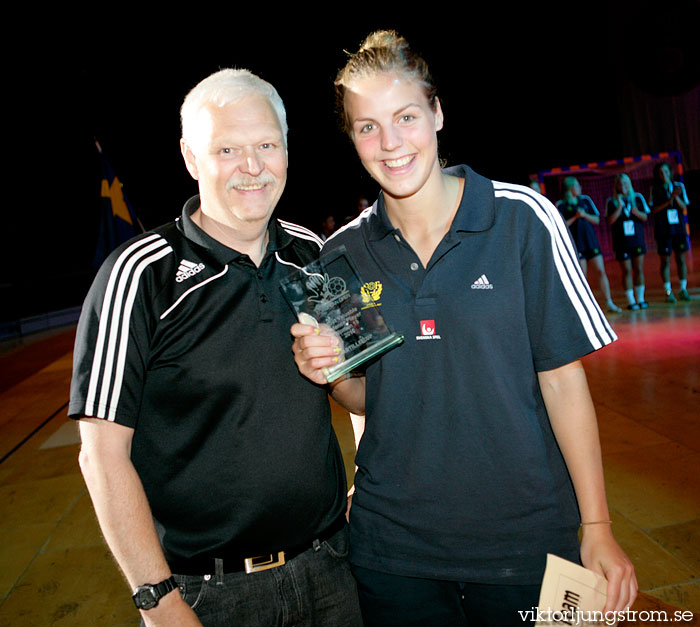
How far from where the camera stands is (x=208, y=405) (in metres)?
1.70

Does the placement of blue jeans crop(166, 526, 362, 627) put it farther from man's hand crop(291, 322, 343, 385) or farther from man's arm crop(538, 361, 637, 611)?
man's arm crop(538, 361, 637, 611)

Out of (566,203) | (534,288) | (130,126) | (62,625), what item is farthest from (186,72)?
(534,288)

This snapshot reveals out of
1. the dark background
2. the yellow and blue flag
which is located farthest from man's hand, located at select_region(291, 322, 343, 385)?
the dark background

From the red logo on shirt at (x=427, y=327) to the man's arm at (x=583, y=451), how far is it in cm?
38

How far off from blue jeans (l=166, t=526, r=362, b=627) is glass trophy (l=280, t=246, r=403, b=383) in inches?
26.2

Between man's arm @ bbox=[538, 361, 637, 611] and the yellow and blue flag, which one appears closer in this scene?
man's arm @ bbox=[538, 361, 637, 611]

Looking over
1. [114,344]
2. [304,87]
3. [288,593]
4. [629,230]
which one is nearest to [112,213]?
[114,344]

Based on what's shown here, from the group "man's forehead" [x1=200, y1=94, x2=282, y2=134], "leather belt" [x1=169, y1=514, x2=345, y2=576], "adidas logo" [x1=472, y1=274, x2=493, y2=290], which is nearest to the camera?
"adidas logo" [x1=472, y1=274, x2=493, y2=290]

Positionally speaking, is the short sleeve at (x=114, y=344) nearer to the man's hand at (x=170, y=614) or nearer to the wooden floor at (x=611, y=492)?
the man's hand at (x=170, y=614)

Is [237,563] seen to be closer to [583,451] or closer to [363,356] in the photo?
[363,356]

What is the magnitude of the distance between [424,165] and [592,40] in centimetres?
1694

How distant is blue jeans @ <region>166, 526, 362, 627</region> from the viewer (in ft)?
5.64

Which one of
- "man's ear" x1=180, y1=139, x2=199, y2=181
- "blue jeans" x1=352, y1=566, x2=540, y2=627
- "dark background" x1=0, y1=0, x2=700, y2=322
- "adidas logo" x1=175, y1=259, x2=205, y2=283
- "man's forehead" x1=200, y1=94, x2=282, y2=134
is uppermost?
"dark background" x1=0, y1=0, x2=700, y2=322

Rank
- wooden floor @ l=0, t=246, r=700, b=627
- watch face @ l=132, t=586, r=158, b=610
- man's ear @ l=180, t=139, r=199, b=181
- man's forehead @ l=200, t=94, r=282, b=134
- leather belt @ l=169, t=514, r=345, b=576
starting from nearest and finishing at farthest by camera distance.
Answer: watch face @ l=132, t=586, r=158, b=610 < leather belt @ l=169, t=514, r=345, b=576 < man's forehead @ l=200, t=94, r=282, b=134 < man's ear @ l=180, t=139, r=199, b=181 < wooden floor @ l=0, t=246, r=700, b=627
